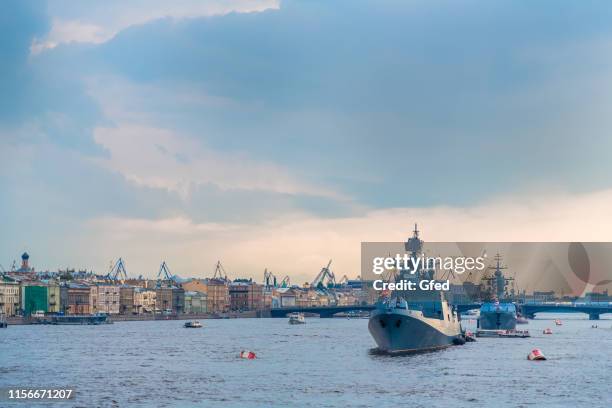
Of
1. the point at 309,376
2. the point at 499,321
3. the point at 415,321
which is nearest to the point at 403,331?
the point at 415,321

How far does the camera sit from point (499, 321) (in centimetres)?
15512

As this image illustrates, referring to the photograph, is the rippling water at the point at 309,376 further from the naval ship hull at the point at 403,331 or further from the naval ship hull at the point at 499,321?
the naval ship hull at the point at 499,321

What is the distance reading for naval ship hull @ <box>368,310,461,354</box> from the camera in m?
95.2

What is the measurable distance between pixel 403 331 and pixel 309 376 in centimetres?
1937

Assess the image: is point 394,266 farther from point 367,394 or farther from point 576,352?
point 367,394

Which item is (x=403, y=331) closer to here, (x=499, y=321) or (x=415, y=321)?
(x=415, y=321)

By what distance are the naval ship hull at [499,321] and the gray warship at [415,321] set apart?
3214 centimetres

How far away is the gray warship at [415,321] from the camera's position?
9550cm

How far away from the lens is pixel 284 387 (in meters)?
71.6

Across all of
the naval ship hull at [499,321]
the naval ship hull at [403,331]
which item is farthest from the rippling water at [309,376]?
the naval ship hull at [499,321]

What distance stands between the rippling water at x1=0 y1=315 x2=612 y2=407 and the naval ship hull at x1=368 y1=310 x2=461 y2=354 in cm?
212

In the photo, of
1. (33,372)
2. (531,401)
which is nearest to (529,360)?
(531,401)

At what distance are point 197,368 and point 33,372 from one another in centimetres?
1353

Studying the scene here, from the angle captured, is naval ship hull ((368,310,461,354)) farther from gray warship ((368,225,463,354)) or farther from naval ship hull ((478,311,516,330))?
naval ship hull ((478,311,516,330))
